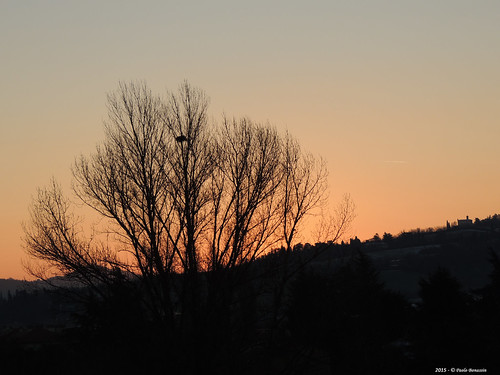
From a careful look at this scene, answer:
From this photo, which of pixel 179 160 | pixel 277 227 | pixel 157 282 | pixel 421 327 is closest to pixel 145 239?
pixel 157 282

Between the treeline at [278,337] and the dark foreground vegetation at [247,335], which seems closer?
the dark foreground vegetation at [247,335]

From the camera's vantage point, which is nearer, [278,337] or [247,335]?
[247,335]

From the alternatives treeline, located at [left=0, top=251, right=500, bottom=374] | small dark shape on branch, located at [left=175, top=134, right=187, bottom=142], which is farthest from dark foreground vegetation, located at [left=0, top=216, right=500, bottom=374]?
small dark shape on branch, located at [left=175, top=134, right=187, bottom=142]

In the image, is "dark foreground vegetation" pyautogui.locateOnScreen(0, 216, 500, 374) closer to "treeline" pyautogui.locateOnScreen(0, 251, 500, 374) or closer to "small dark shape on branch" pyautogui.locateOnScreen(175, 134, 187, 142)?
"treeline" pyautogui.locateOnScreen(0, 251, 500, 374)

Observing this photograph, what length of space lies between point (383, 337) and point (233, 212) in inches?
835

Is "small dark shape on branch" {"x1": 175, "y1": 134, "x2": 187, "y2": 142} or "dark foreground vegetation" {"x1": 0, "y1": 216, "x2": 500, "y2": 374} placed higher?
"small dark shape on branch" {"x1": 175, "y1": 134, "x2": 187, "y2": 142}

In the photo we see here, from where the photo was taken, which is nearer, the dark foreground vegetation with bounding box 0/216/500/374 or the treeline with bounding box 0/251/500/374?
the dark foreground vegetation with bounding box 0/216/500/374

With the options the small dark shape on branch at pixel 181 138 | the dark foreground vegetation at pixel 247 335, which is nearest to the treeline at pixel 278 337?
the dark foreground vegetation at pixel 247 335

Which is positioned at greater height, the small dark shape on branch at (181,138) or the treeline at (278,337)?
the small dark shape on branch at (181,138)

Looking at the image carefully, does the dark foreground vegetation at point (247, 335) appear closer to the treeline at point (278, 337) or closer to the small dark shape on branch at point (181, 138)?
the treeline at point (278, 337)

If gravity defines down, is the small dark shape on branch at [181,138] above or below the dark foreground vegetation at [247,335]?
above

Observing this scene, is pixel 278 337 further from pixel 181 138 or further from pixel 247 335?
pixel 181 138

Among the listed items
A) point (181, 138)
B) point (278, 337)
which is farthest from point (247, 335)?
point (181, 138)

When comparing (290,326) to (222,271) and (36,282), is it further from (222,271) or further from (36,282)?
(36,282)
